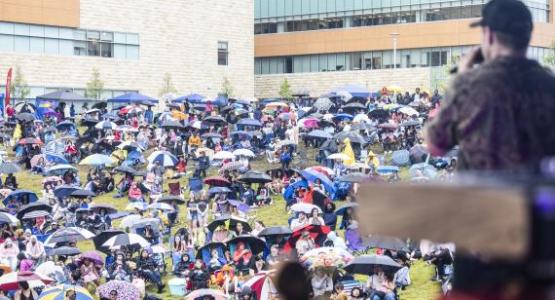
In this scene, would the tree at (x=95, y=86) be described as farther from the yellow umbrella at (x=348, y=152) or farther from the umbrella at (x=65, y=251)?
the umbrella at (x=65, y=251)

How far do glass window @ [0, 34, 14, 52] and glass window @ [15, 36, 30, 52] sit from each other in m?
0.36

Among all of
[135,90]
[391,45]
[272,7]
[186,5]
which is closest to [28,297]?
[135,90]

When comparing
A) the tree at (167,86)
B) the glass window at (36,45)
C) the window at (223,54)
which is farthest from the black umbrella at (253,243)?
the window at (223,54)

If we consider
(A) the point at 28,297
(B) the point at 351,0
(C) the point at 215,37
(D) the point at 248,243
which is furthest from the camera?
(B) the point at 351,0

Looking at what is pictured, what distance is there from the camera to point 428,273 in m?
19.1

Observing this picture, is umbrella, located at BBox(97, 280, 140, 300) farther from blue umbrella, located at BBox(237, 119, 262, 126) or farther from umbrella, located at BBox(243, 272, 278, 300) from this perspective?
blue umbrella, located at BBox(237, 119, 262, 126)

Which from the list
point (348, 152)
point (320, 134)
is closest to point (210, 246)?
point (348, 152)

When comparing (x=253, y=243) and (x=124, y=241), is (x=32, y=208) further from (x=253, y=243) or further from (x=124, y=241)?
(x=253, y=243)

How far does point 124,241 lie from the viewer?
21.3 metres

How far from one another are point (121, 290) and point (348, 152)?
569 inches

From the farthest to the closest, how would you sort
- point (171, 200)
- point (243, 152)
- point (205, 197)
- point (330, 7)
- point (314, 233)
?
point (330, 7), point (243, 152), point (205, 197), point (171, 200), point (314, 233)

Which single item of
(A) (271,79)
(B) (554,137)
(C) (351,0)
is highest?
(C) (351,0)

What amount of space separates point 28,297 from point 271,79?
59.0m

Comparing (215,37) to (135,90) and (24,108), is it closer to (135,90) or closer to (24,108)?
(135,90)
